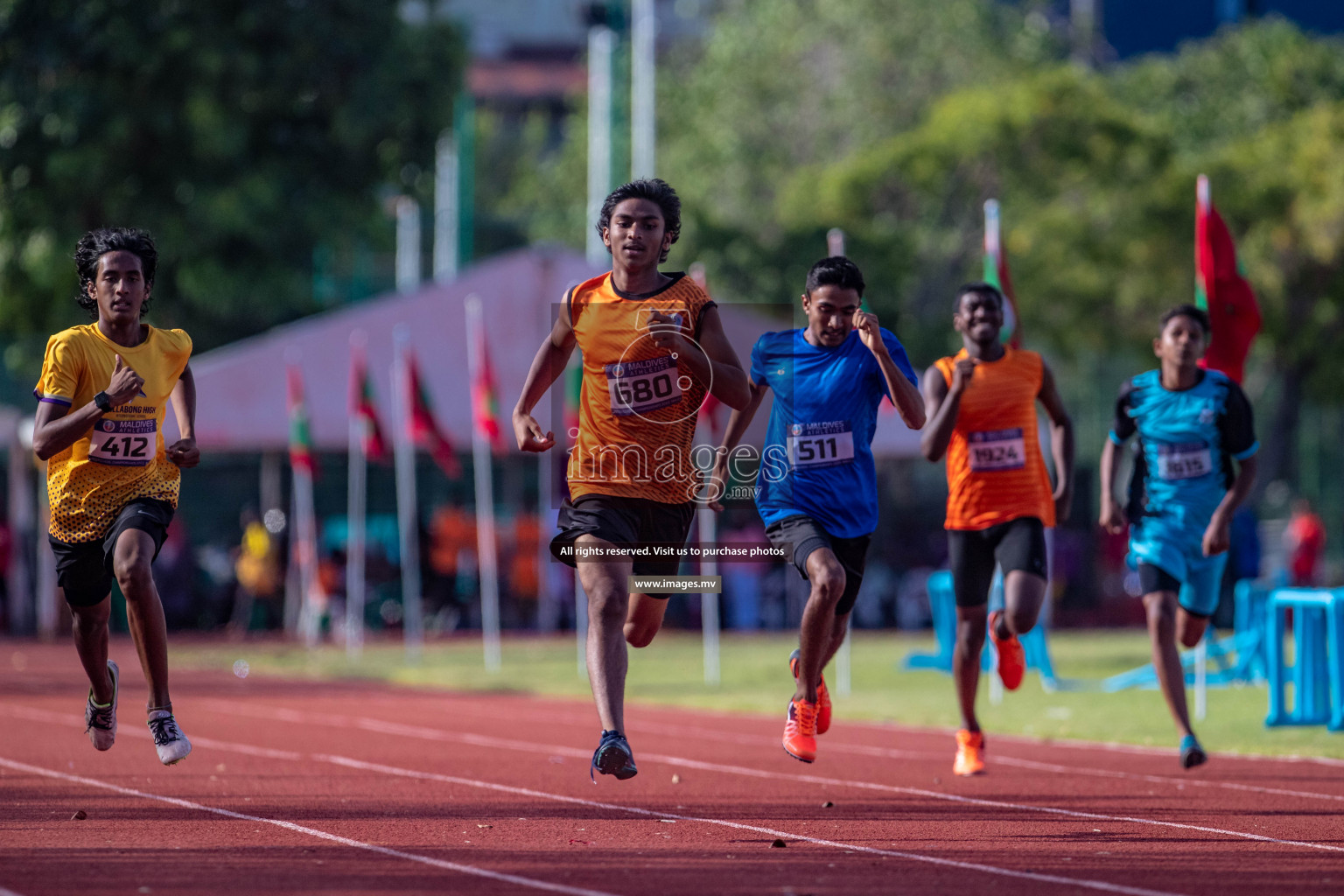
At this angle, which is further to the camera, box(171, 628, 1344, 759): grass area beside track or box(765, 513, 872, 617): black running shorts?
box(171, 628, 1344, 759): grass area beside track

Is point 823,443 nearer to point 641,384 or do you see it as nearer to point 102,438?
point 641,384

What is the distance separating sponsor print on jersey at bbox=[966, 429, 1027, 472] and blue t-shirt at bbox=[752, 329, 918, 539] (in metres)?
1.13

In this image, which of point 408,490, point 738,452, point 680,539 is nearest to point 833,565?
point 680,539

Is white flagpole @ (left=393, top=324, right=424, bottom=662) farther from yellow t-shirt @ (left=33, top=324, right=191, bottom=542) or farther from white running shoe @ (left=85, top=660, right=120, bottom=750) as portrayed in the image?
yellow t-shirt @ (left=33, top=324, right=191, bottom=542)

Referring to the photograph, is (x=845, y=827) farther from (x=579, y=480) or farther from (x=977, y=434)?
(x=977, y=434)

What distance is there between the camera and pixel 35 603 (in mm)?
26203

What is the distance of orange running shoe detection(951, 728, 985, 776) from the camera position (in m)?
8.73

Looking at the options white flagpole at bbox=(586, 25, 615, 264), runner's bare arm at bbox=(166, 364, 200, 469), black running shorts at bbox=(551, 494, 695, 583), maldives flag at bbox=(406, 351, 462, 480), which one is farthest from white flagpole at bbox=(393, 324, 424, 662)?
black running shorts at bbox=(551, 494, 695, 583)

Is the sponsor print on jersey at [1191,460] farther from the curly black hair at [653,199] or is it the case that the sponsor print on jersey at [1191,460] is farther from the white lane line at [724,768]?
the curly black hair at [653,199]

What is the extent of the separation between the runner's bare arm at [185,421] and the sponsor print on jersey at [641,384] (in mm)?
1782

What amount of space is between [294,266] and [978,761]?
62.3ft

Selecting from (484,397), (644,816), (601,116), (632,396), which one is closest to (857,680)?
(484,397)

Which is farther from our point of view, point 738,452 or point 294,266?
point 294,266

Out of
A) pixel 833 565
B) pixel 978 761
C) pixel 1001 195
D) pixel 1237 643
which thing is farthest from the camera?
pixel 1001 195
